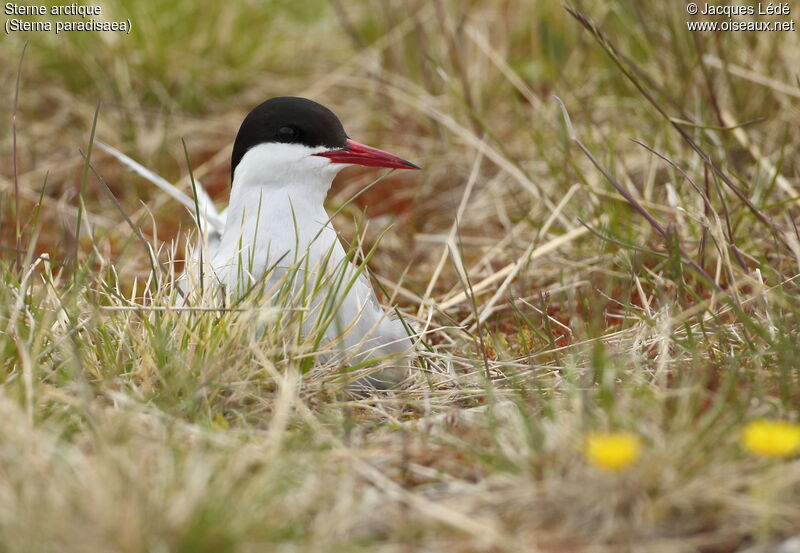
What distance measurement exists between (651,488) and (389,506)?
393 millimetres

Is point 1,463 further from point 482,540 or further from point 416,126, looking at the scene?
point 416,126

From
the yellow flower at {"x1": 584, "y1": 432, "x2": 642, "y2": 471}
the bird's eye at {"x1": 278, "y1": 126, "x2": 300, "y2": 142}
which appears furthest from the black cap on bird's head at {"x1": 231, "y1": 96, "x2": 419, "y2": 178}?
the yellow flower at {"x1": 584, "y1": 432, "x2": 642, "y2": 471}

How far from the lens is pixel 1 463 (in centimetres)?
162

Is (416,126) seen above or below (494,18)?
below

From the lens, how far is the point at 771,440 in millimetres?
1469

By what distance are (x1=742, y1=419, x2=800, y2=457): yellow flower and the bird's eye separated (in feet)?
4.79

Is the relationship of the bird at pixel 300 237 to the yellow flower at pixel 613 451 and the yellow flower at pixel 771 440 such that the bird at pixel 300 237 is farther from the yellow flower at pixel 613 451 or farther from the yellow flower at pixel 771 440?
the yellow flower at pixel 771 440

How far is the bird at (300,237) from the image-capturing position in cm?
229

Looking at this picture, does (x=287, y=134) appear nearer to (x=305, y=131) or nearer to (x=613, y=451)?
(x=305, y=131)

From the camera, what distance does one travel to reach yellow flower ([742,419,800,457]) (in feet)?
4.80

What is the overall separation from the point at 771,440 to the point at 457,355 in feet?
4.24

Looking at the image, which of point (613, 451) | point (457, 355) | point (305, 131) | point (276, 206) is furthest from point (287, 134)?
point (613, 451)

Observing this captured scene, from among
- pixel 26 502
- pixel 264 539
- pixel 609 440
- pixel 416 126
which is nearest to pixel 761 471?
pixel 609 440

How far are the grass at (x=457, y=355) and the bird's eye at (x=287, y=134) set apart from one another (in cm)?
29
